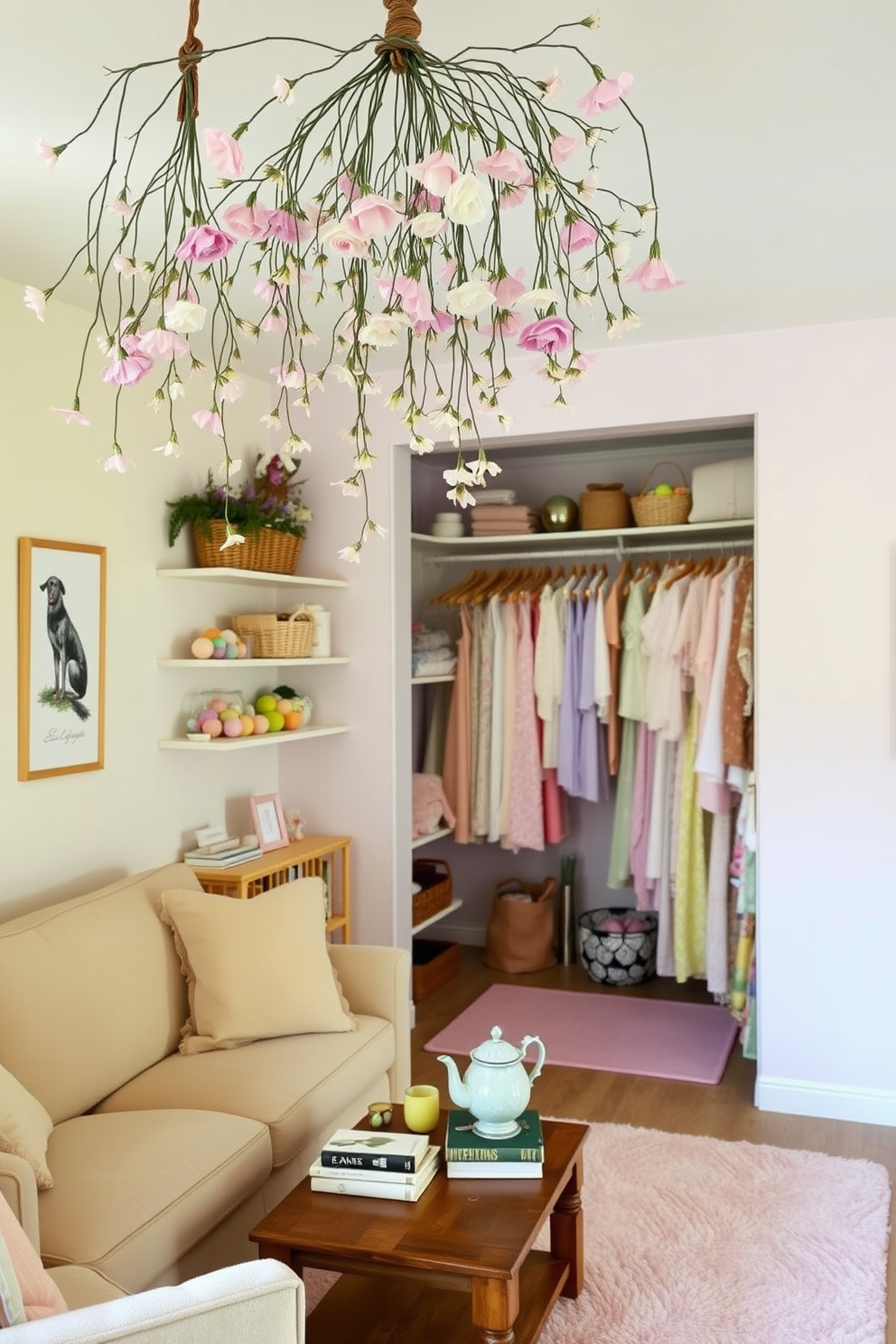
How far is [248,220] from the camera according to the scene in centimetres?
147

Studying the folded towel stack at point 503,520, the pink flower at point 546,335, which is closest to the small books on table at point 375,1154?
the pink flower at point 546,335

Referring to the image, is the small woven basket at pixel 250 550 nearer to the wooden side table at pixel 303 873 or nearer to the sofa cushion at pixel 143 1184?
the wooden side table at pixel 303 873

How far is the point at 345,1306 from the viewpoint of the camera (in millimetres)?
2688

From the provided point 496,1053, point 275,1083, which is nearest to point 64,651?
point 275,1083

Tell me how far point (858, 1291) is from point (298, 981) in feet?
5.15

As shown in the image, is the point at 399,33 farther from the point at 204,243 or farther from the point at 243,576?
the point at 243,576

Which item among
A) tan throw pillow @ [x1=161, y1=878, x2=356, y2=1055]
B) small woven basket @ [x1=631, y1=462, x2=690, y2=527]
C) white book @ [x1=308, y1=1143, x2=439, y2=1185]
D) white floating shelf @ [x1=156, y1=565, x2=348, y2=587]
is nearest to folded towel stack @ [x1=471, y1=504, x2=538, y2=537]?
small woven basket @ [x1=631, y1=462, x2=690, y2=527]

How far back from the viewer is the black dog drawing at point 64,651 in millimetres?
3385

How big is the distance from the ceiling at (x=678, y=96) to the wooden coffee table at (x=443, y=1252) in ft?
7.11

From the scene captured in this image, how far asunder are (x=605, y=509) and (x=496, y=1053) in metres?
2.94

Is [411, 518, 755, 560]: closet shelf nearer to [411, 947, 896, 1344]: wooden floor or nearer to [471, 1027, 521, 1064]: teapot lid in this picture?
[411, 947, 896, 1344]: wooden floor

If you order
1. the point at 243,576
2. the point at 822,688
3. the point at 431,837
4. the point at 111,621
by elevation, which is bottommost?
the point at 431,837

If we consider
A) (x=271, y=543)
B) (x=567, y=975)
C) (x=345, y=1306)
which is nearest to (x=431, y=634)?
(x=271, y=543)

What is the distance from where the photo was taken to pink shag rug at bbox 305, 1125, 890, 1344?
2.61m
